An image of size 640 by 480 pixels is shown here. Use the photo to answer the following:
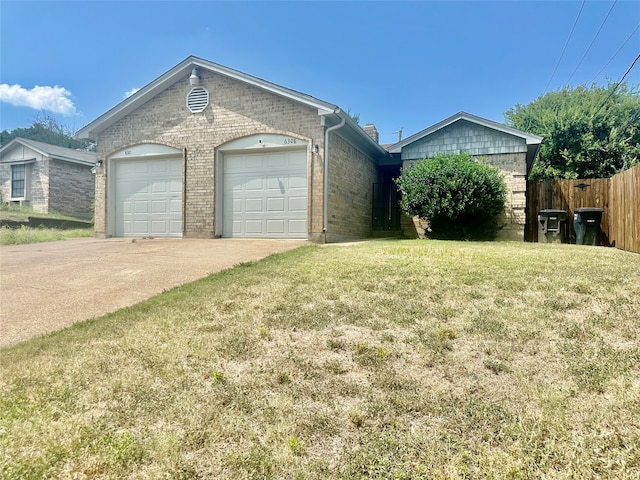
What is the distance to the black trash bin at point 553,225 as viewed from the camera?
10.5 meters

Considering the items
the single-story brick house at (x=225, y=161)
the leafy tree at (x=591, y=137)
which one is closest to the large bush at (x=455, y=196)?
the single-story brick house at (x=225, y=161)

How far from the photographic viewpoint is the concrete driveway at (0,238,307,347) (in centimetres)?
470

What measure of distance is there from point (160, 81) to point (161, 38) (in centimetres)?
226

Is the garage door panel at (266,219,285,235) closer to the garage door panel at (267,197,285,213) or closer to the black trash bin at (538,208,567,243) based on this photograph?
the garage door panel at (267,197,285,213)

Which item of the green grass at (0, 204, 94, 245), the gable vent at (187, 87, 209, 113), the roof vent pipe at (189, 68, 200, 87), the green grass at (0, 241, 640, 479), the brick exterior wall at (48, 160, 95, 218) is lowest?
the green grass at (0, 241, 640, 479)

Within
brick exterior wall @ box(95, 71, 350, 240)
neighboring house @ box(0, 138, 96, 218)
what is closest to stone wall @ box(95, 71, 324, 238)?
brick exterior wall @ box(95, 71, 350, 240)

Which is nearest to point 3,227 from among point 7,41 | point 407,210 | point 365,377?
point 7,41

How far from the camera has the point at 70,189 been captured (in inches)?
823

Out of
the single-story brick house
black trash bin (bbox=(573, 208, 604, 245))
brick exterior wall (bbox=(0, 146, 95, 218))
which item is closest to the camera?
black trash bin (bbox=(573, 208, 604, 245))

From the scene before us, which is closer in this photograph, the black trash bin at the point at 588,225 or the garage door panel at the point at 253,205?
the black trash bin at the point at 588,225

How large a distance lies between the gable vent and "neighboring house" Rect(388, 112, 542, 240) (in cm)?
639

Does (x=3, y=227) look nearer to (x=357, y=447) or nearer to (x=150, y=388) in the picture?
(x=150, y=388)

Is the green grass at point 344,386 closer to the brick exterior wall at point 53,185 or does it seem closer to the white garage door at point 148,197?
the white garage door at point 148,197

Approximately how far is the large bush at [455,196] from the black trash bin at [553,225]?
3.81 ft
